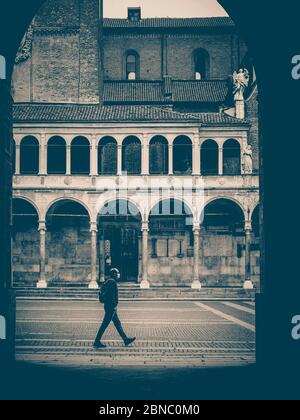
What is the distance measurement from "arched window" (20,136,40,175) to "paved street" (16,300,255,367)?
12724mm

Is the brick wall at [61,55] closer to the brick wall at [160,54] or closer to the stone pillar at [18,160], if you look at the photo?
the stone pillar at [18,160]

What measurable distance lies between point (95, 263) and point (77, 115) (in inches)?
331

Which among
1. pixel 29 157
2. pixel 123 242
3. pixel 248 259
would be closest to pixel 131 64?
pixel 29 157

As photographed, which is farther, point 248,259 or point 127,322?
point 248,259

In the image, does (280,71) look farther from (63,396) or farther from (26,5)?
(63,396)

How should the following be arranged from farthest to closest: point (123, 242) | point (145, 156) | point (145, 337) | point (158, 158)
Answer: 1. point (158, 158)
2. point (123, 242)
3. point (145, 156)
4. point (145, 337)

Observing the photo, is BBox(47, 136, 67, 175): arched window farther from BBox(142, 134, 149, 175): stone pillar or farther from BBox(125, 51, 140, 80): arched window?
BBox(125, 51, 140, 80): arched window

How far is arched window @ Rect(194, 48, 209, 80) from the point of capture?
45.2 metres

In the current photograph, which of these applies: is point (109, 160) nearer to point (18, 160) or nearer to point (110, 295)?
point (18, 160)

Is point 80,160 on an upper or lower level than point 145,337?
upper

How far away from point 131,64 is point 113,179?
1610 centimetres

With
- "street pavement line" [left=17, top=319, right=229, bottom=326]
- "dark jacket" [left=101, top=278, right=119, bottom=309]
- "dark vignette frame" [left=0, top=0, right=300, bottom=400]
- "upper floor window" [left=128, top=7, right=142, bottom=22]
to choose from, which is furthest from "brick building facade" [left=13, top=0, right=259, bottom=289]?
"dark vignette frame" [left=0, top=0, right=300, bottom=400]

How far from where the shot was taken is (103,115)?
33.8 metres

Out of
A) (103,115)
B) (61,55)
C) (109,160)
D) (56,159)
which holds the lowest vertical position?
(56,159)
